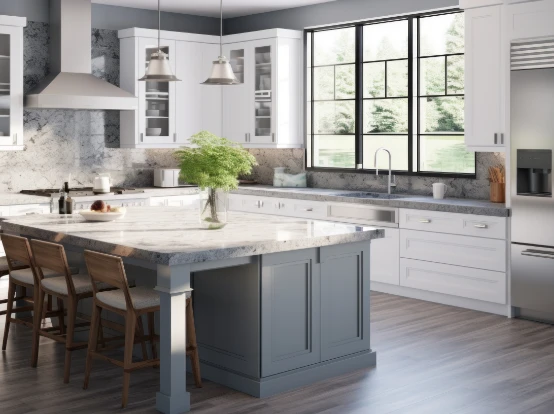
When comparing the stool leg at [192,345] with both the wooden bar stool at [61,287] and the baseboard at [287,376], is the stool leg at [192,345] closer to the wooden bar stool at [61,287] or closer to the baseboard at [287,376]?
the baseboard at [287,376]

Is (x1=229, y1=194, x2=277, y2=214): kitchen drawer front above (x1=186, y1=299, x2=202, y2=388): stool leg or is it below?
above

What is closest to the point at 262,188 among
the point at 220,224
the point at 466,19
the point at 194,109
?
the point at 194,109

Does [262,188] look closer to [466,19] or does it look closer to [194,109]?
[194,109]

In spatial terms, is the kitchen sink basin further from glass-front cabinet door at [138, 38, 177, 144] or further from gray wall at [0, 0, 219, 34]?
gray wall at [0, 0, 219, 34]

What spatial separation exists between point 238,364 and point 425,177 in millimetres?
3768

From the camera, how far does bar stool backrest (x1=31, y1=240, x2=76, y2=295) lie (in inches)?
191

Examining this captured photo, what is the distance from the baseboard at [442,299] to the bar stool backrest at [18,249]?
346 centimetres

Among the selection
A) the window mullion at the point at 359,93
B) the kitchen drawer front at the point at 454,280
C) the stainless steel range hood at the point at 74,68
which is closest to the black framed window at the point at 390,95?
the window mullion at the point at 359,93

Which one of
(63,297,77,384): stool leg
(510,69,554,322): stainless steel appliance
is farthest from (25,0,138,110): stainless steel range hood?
(510,69,554,322): stainless steel appliance

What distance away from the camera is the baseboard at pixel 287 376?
15.3ft

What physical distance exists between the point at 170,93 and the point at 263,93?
1020 mm

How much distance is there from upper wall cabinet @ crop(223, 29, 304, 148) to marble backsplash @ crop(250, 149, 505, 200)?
387mm

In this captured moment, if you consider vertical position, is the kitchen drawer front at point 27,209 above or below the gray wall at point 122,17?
below

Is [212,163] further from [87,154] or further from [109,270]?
[87,154]
